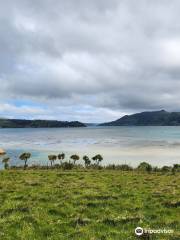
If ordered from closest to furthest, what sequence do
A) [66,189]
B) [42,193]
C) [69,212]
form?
1. [69,212]
2. [42,193]
3. [66,189]

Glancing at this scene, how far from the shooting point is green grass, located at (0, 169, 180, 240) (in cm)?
1155

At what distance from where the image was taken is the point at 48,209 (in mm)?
14828

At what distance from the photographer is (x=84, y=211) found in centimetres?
1474

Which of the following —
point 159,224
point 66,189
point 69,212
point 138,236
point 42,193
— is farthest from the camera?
point 66,189

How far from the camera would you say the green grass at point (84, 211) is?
1155 centimetres

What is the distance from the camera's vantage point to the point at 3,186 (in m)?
21.6

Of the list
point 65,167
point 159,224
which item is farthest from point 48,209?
point 65,167

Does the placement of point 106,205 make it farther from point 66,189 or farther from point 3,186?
point 3,186

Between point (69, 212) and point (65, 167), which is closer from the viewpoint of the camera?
point (69, 212)

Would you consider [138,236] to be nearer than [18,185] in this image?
Yes

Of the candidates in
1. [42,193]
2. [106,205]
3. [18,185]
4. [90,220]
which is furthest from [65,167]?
[90,220]

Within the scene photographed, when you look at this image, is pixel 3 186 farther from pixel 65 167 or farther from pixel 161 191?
pixel 65 167

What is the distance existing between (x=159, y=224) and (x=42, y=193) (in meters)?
8.29

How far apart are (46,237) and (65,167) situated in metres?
26.3
